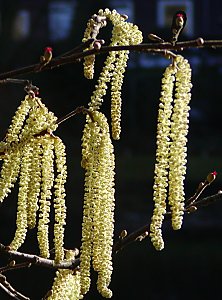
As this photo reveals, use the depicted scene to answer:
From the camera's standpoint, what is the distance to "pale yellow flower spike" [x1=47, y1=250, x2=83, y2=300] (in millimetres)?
1202

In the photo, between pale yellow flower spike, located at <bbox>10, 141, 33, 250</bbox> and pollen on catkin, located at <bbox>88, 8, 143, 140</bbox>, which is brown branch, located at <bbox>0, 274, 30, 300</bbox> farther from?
pollen on catkin, located at <bbox>88, 8, 143, 140</bbox>

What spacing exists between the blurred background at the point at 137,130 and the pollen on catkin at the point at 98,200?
4.80 meters

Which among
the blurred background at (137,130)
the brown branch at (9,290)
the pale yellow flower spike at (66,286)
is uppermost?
the blurred background at (137,130)

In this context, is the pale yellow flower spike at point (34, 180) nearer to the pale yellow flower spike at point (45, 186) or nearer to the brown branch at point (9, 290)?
the pale yellow flower spike at point (45, 186)

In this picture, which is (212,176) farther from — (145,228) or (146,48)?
(146,48)

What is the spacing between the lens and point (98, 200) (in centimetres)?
108

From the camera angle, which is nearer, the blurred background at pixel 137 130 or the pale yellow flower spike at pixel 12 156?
the pale yellow flower spike at pixel 12 156

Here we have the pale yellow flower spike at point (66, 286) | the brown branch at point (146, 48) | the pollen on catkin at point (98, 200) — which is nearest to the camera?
the brown branch at point (146, 48)

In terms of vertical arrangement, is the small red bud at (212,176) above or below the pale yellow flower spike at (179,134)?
above

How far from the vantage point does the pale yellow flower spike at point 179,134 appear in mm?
987

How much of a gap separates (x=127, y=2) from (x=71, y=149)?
3.05 metres

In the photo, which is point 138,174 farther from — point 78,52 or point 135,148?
point 78,52

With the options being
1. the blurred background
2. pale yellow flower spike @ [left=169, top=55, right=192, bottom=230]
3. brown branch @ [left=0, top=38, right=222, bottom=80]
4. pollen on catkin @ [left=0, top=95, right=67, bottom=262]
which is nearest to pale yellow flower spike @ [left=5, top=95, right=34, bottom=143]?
pollen on catkin @ [left=0, top=95, right=67, bottom=262]

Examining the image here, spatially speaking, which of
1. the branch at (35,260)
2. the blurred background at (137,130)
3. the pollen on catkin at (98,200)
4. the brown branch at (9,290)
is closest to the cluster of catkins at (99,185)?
the pollen on catkin at (98,200)
